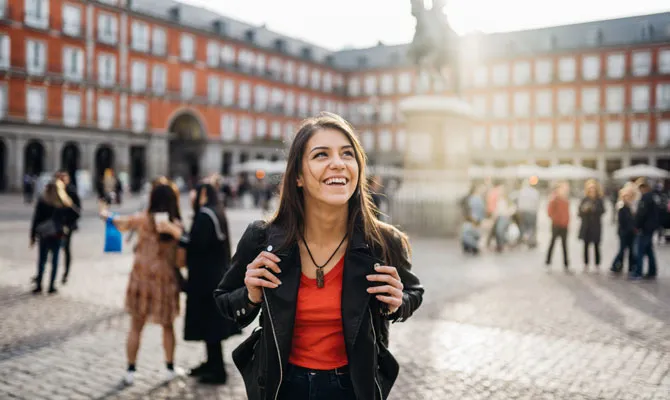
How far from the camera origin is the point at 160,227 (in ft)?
16.2

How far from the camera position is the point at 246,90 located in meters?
52.2

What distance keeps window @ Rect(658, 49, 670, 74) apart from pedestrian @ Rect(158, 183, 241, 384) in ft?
158

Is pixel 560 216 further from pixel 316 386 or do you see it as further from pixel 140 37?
pixel 140 37

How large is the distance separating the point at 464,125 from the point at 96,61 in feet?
102

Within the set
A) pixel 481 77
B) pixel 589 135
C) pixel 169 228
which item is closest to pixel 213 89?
pixel 481 77

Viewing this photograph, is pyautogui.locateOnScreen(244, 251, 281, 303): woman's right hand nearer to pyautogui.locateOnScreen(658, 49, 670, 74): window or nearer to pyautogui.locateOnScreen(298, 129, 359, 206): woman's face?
pyautogui.locateOnScreen(298, 129, 359, 206): woman's face

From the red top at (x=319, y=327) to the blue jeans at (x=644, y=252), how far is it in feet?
31.3

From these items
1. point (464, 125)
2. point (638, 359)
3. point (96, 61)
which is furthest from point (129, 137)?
point (638, 359)

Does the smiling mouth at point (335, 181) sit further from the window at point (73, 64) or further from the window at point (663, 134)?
the window at point (663, 134)

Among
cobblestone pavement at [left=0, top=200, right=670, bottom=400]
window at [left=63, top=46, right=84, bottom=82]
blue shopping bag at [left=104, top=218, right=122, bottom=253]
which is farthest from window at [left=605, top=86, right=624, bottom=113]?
blue shopping bag at [left=104, top=218, right=122, bottom=253]

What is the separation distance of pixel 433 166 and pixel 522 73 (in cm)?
4172

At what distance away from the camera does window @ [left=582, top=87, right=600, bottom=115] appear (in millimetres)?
50688

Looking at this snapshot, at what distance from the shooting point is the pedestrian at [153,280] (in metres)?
4.88

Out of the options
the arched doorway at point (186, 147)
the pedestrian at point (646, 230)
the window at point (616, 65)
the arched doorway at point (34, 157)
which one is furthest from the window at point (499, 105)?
the pedestrian at point (646, 230)
